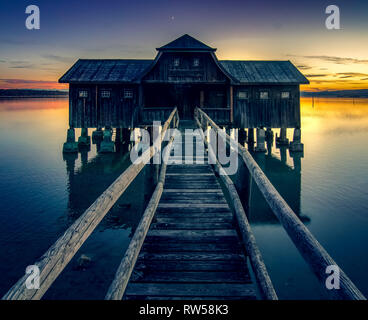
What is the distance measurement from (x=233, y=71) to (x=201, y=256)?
19.6 metres

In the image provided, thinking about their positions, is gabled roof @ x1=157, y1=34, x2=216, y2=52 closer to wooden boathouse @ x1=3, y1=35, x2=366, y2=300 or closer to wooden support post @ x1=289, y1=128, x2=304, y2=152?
wooden boathouse @ x1=3, y1=35, x2=366, y2=300

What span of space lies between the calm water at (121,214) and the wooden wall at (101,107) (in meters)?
2.63

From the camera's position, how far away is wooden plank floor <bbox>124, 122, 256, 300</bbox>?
3.47m

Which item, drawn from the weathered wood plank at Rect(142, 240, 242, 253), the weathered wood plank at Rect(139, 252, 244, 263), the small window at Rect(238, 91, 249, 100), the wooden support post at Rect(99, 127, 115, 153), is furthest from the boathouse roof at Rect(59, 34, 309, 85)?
the weathered wood plank at Rect(139, 252, 244, 263)

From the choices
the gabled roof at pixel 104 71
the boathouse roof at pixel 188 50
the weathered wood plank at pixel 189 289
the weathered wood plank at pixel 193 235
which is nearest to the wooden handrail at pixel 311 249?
Result: the weathered wood plank at pixel 189 289

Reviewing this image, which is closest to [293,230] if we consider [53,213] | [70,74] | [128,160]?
[53,213]

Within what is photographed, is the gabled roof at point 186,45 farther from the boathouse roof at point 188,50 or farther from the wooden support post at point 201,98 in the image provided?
the wooden support post at point 201,98

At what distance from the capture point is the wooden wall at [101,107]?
2036cm

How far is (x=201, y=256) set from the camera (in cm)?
416

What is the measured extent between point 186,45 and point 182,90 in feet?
12.6

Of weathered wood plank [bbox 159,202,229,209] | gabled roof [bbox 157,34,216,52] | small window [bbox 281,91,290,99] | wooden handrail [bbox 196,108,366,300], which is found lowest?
weathered wood plank [bbox 159,202,229,209]

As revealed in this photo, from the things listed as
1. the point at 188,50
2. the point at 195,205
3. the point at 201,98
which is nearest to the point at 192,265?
the point at 195,205

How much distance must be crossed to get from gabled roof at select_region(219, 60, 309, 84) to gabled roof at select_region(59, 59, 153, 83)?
6800mm
